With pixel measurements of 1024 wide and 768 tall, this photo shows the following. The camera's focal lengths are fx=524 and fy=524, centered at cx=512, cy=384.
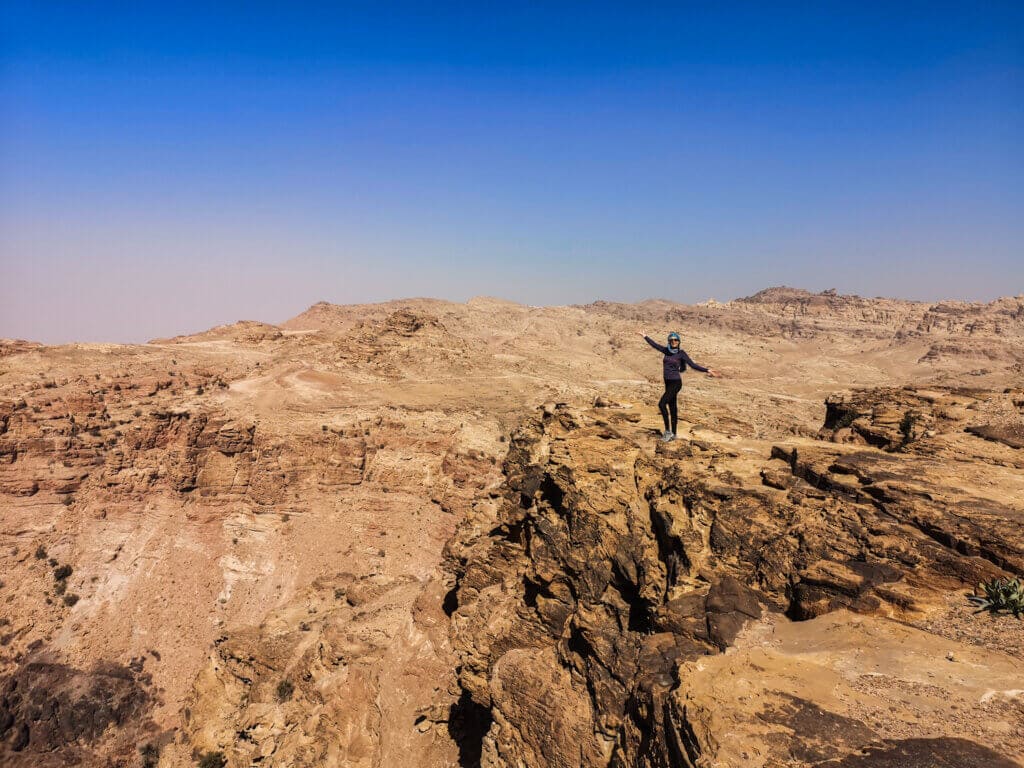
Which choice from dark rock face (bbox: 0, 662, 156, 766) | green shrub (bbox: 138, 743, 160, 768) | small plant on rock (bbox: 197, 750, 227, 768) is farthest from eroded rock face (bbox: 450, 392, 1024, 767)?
dark rock face (bbox: 0, 662, 156, 766)

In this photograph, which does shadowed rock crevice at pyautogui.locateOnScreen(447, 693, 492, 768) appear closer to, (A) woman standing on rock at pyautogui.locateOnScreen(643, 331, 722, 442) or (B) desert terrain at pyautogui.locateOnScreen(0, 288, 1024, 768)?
(B) desert terrain at pyautogui.locateOnScreen(0, 288, 1024, 768)

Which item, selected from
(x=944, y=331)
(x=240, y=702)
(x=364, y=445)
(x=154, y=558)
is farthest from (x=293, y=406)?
(x=944, y=331)

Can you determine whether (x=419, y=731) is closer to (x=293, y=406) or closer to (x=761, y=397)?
(x=293, y=406)

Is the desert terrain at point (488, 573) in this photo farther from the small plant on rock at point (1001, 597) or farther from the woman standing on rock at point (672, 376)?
the woman standing on rock at point (672, 376)

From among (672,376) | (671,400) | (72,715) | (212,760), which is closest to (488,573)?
(671,400)

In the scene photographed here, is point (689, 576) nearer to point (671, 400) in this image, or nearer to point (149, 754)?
point (671, 400)

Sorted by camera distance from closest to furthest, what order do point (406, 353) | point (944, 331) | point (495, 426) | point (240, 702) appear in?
point (240, 702), point (495, 426), point (406, 353), point (944, 331)
